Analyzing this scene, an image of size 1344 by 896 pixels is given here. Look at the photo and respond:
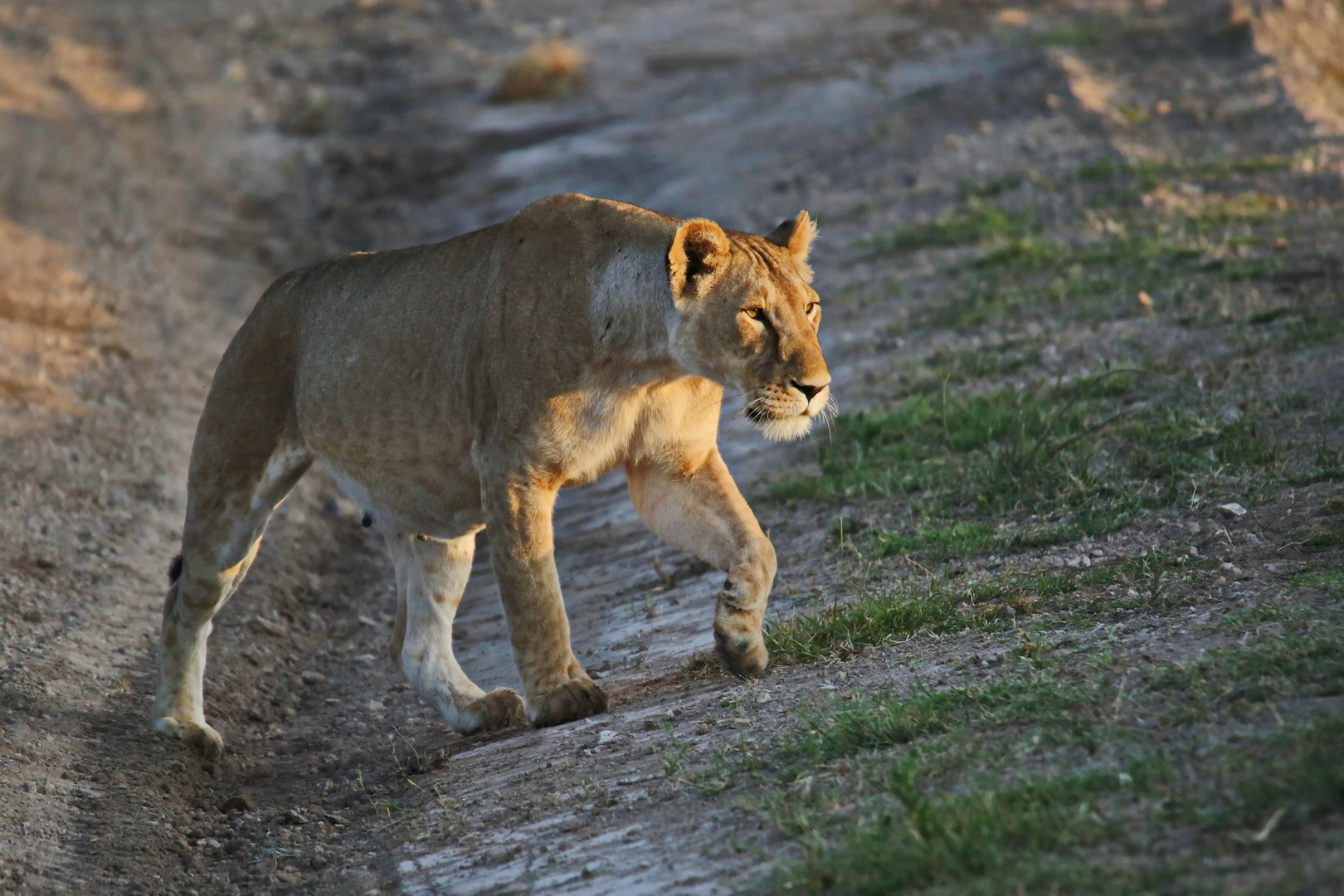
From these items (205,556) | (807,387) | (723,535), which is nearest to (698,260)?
(807,387)

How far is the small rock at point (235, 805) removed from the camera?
571cm

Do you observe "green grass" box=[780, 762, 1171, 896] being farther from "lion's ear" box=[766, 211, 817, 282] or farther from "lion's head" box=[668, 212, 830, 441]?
"lion's ear" box=[766, 211, 817, 282]

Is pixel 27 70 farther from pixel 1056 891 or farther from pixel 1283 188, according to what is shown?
pixel 1056 891

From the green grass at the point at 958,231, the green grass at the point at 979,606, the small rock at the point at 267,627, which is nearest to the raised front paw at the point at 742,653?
the green grass at the point at 979,606

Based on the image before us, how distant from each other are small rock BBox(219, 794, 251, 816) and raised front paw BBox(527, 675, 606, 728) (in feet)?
3.64

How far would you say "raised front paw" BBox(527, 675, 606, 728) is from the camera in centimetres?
552

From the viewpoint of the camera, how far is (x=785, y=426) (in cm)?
545

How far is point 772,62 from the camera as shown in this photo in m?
22.0

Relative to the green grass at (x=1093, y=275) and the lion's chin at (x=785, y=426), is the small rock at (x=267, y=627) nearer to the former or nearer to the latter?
the lion's chin at (x=785, y=426)

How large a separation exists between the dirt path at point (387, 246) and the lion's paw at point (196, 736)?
77 millimetres

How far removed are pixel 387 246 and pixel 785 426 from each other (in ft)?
36.3

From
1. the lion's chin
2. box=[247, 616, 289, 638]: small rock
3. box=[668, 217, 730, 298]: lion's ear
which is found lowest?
box=[247, 616, 289, 638]: small rock

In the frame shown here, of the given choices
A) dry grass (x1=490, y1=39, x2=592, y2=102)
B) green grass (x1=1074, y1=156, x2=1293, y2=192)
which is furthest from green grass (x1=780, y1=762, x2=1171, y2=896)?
dry grass (x1=490, y1=39, x2=592, y2=102)

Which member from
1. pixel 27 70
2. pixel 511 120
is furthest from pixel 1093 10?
pixel 27 70
